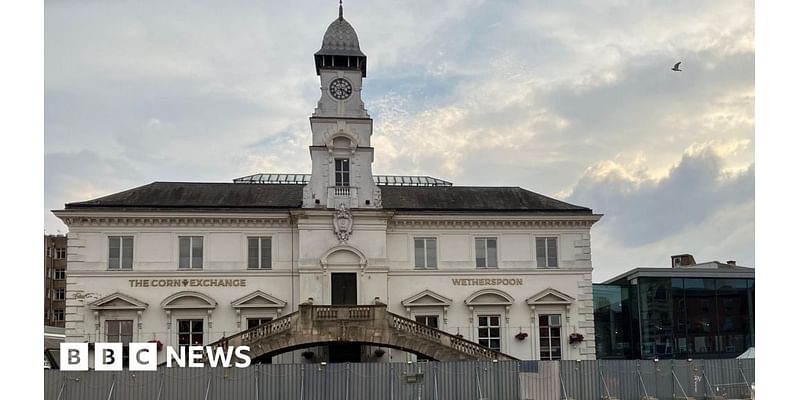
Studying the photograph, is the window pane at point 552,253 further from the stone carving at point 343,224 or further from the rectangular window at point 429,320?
the stone carving at point 343,224

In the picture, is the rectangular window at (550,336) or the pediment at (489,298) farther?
the rectangular window at (550,336)

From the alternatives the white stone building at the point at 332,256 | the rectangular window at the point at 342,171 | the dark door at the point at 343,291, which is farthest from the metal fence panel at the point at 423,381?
the rectangular window at the point at 342,171

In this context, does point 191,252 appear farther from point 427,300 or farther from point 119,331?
point 427,300

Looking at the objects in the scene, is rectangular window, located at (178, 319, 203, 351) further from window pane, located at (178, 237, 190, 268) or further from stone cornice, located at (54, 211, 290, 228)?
stone cornice, located at (54, 211, 290, 228)

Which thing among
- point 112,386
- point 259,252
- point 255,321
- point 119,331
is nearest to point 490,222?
point 259,252

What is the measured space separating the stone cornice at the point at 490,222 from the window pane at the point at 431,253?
67 centimetres

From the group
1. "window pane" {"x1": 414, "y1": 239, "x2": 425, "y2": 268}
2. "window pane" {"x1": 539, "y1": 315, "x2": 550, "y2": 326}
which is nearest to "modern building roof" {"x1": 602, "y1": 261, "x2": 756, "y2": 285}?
"window pane" {"x1": 539, "y1": 315, "x2": 550, "y2": 326}

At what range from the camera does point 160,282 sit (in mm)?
34969

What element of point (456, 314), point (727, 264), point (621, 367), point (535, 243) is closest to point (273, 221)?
point (456, 314)

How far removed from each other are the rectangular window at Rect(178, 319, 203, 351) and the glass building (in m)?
18.3

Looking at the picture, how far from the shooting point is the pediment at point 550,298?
36500 millimetres

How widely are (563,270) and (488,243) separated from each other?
3.54 meters

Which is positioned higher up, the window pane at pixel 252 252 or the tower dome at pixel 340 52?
the tower dome at pixel 340 52

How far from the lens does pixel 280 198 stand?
124ft
